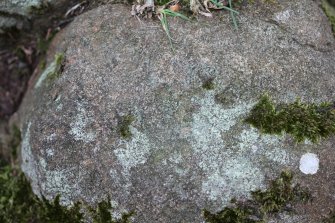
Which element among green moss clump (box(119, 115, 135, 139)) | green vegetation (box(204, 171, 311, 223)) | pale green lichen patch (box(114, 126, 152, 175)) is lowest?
green vegetation (box(204, 171, 311, 223))

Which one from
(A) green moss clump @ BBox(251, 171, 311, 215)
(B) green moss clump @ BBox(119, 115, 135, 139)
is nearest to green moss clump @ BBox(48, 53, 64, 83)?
(B) green moss clump @ BBox(119, 115, 135, 139)

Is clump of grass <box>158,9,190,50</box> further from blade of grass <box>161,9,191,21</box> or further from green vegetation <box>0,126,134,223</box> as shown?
green vegetation <box>0,126,134,223</box>

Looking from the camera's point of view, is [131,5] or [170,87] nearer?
[170,87]

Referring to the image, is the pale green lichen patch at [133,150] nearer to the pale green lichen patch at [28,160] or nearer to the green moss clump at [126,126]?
the green moss clump at [126,126]

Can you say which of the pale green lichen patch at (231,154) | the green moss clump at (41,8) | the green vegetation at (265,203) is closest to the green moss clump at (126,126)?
the pale green lichen patch at (231,154)

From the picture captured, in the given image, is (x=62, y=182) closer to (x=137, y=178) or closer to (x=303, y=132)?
(x=137, y=178)

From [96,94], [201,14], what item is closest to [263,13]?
[201,14]

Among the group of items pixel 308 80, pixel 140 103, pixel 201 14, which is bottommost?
pixel 308 80

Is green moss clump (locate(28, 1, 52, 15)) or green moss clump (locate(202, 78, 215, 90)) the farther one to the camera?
green moss clump (locate(28, 1, 52, 15))
